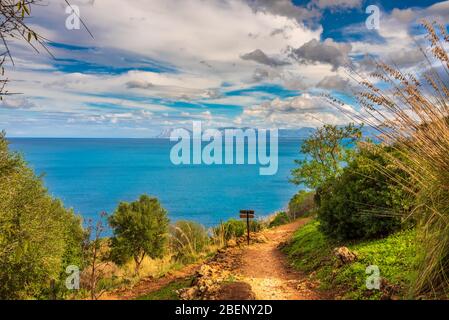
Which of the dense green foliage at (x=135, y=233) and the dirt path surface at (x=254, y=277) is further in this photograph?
the dense green foliage at (x=135, y=233)

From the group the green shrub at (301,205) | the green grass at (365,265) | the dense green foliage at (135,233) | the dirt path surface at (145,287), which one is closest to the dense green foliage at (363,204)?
the green grass at (365,265)

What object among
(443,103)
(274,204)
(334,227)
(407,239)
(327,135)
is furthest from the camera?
(274,204)

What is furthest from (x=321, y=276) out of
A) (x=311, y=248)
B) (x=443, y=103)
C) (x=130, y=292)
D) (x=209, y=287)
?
(x=130, y=292)

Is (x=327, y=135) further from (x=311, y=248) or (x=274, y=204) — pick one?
(x=274, y=204)

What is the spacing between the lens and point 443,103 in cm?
448

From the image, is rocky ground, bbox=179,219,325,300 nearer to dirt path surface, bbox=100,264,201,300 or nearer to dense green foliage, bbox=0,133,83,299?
dirt path surface, bbox=100,264,201,300

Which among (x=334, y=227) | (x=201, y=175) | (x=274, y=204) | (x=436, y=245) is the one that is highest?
(x=201, y=175)

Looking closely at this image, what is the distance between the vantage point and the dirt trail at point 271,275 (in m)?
7.20

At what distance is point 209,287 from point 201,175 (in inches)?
6212

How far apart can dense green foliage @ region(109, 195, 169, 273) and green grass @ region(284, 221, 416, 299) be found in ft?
43.2

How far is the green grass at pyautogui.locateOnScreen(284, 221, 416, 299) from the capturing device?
19.5ft

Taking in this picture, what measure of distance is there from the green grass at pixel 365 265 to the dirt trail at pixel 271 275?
1.34 ft

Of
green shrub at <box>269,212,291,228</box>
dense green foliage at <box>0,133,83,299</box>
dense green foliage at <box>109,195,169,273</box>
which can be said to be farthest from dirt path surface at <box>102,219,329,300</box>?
green shrub at <box>269,212,291,228</box>

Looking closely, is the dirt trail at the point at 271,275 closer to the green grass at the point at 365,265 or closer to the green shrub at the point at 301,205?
the green grass at the point at 365,265
